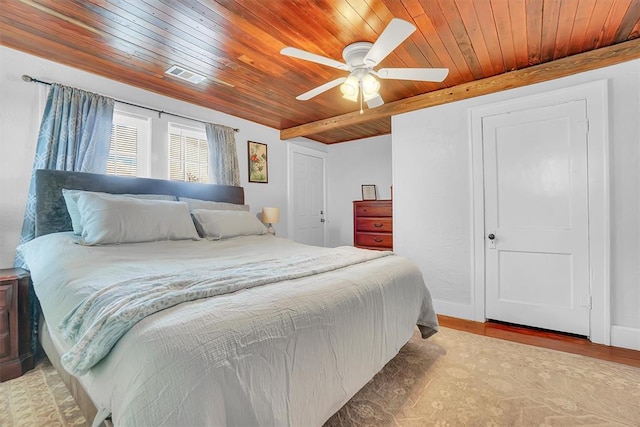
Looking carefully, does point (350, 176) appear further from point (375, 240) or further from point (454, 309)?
point (454, 309)

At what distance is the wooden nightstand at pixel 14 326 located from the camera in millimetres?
1876

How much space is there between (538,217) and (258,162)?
336cm

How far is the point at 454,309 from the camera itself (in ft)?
10.2

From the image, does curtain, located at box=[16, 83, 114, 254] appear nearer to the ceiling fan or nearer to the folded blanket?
the folded blanket

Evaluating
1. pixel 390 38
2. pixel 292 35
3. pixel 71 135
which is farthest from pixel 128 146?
pixel 390 38

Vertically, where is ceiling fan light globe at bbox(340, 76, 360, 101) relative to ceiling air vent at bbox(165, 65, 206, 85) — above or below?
below

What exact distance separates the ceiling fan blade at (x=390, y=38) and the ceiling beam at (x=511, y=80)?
4.96 ft

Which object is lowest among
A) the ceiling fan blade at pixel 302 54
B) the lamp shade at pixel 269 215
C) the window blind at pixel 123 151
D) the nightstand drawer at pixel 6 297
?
the nightstand drawer at pixel 6 297

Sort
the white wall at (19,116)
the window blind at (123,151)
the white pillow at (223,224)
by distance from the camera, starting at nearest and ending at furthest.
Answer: the white wall at (19,116)
the white pillow at (223,224)
the window blind at (123,151)

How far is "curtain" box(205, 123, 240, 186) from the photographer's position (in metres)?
3.62

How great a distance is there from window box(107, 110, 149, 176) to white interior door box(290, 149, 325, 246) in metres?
2.14

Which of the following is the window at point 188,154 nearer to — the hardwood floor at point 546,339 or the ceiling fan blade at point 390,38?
the ceiling fan blade at point 390,38

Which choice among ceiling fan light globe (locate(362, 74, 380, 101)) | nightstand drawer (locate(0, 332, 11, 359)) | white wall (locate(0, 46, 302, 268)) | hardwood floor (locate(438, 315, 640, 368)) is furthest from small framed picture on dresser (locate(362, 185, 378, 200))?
nightstand drawer (locate(0, 332, 11, 359))

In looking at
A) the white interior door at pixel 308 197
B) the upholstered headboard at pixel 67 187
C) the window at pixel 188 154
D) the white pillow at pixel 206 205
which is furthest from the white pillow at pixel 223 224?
the white interior door at pixel 308 197
